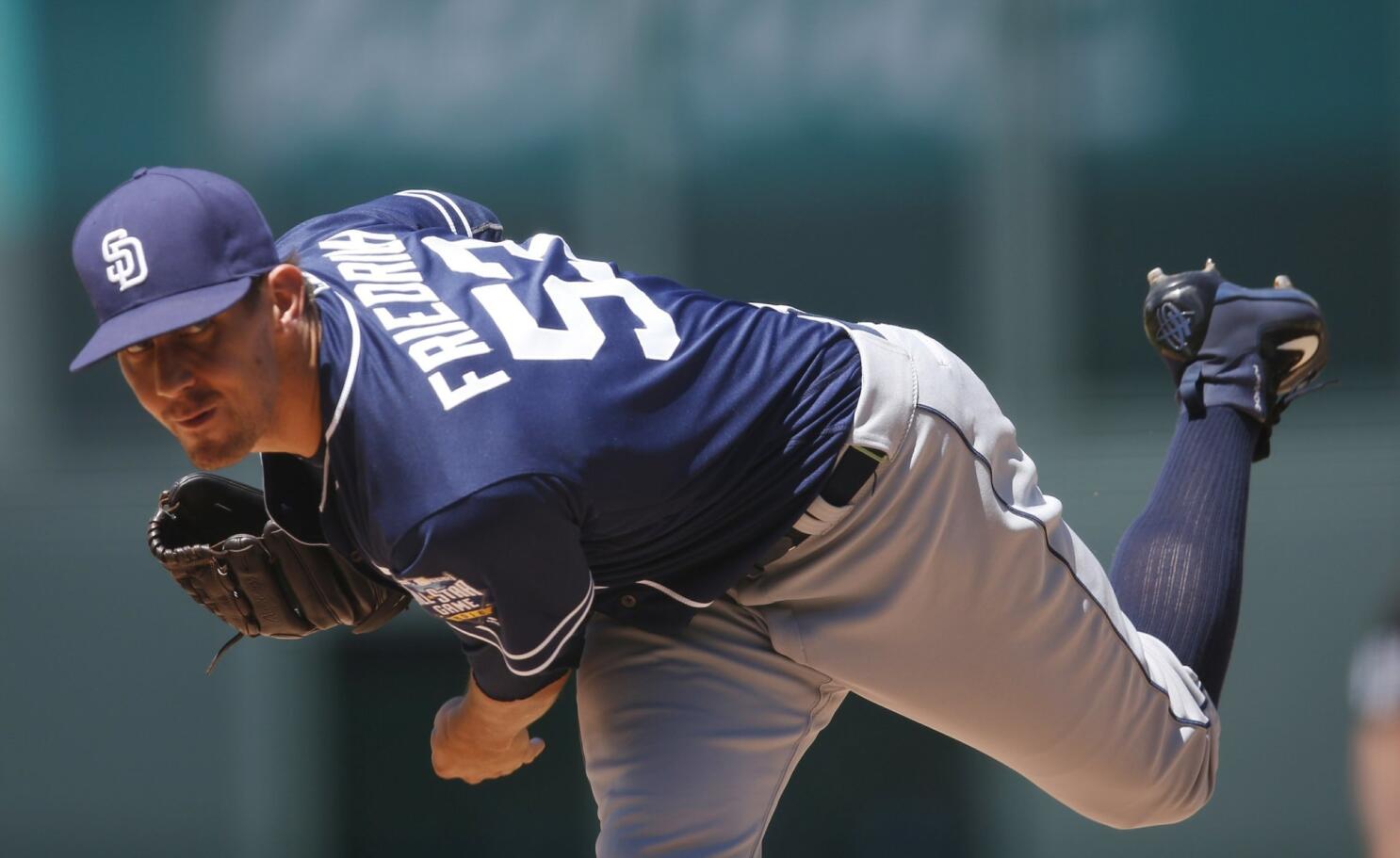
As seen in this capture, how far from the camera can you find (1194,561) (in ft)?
9.71

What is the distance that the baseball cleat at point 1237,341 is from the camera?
Answer: 3.22m

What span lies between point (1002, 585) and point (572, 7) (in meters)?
4.45

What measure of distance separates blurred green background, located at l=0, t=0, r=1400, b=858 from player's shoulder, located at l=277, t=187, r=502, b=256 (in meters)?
3.61

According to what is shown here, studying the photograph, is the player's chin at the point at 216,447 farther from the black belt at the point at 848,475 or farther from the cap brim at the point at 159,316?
the black belt at the point at 848,475

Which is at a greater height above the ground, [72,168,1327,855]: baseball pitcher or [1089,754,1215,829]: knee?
[72,168,1327,855]: baseball pitcher

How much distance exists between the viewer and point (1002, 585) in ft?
8.44

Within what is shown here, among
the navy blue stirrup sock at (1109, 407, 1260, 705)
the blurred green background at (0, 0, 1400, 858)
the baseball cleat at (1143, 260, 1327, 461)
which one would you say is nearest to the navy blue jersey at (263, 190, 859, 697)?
the navy blue stirrup sock at (1109, 407, 1260, 705)

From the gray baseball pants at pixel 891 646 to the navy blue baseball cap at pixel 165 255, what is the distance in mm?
845

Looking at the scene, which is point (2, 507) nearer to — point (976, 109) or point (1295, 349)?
point (976, 109)

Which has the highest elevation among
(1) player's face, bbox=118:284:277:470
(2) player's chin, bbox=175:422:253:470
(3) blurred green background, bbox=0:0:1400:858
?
(1) player's face, bbox=118:284:277:470

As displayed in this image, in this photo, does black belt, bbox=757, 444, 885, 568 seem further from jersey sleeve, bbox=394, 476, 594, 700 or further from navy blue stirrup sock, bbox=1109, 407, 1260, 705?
navy blue stirrup sock, bbox=1109, 407, 1260, 705

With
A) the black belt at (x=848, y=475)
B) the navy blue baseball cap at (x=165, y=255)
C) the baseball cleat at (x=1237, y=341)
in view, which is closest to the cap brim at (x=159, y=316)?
the navy blue baseball cap at (x=165, y=255)

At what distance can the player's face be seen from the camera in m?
2.09

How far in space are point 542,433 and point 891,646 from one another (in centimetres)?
72
